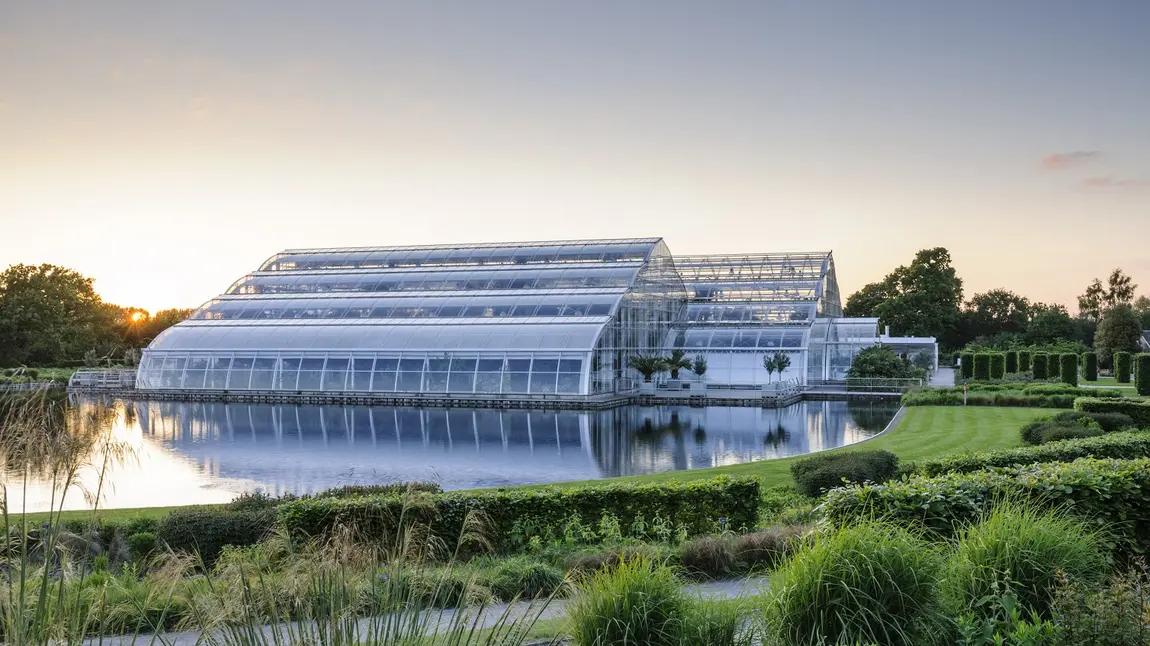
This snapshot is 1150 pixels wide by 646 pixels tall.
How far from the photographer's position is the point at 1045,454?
13516 mm

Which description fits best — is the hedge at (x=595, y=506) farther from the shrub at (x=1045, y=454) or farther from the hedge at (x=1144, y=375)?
the hedge at (x=1144, y=375)

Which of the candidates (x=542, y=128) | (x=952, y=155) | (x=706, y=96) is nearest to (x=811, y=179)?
(x=952, y=155)

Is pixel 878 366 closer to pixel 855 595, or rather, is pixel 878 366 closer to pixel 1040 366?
pixel 1040 366

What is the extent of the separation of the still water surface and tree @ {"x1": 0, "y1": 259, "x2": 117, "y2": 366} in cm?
2544

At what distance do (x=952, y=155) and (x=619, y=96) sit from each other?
11.3 m

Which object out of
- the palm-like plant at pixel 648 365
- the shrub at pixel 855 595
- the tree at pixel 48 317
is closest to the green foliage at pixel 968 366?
the palm-like plant at pixel 648 365

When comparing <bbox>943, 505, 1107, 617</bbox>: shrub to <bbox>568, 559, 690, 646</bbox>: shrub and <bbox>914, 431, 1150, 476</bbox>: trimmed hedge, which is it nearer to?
<bbox>568, 559, 690, 646</bbox>: shrub

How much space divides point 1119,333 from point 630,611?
67693 millimetres

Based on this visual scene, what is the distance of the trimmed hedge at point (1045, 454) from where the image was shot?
1273 cm

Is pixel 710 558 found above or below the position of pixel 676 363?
below

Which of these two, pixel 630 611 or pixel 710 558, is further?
pixel 710 558

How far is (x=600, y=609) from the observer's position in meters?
5.11

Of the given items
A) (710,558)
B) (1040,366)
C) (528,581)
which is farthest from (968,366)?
(528,581)

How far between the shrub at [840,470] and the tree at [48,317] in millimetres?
52282
